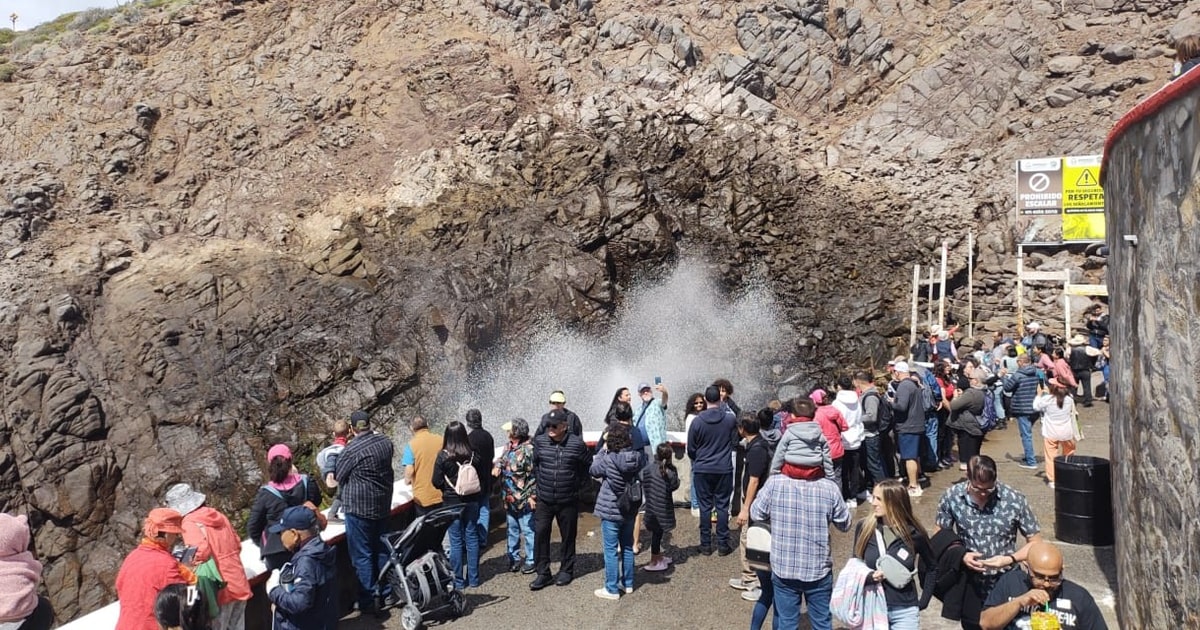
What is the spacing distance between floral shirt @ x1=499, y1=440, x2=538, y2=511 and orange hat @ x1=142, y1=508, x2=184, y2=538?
364cm

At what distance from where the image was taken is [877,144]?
113ft

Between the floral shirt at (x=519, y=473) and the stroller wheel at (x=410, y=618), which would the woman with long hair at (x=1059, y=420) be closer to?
the floral shirt at (x=519, y=473)

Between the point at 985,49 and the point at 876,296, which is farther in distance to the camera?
the point at 985,49

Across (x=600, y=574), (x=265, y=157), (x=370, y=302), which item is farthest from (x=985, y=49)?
(x=600, y=574)

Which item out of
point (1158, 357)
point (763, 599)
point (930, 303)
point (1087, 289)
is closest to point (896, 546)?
point (763, 599)

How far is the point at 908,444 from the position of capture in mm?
10336

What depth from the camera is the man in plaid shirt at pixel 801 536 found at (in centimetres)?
539

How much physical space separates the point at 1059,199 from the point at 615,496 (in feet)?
82.1

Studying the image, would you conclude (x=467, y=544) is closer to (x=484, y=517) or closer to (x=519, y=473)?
(x=484, y=517)

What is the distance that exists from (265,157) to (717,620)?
31004 millimetres

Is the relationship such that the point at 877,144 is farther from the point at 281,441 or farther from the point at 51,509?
the point at 51,509

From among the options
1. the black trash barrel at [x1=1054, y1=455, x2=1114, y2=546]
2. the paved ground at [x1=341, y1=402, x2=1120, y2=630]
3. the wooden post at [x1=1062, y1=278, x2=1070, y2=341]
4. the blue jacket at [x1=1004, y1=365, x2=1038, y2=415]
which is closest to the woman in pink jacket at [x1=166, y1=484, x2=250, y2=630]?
the paved ground at [x1=341, y1=402, x2=1120, y2=630]

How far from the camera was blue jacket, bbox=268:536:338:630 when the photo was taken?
209 inches

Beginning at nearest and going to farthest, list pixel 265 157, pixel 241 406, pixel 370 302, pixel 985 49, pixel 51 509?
1. pixel 51 509
2. pixel 241 406
3. pixel 370 302
4. pixel 265 157
5. pixel 985 49
